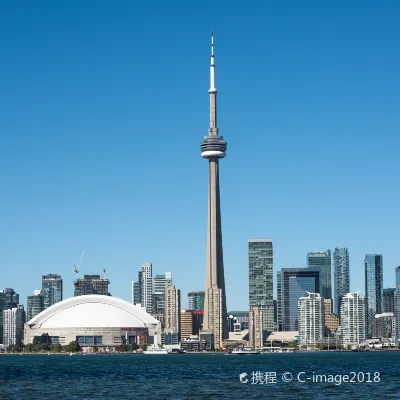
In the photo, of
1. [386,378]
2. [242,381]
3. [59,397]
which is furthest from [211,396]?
[386,378]

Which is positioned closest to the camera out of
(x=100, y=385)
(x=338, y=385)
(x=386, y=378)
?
(x=338, y=385)

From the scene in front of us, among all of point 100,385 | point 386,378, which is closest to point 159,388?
point 100,385

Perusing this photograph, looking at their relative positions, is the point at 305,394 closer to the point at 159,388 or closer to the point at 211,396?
the point at 211,396

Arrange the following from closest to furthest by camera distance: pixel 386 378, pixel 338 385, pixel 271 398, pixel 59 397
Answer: pixel 271 398, pixel 59 397, pixel 338 385, pixel 386 378

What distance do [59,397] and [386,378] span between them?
41.9 metres

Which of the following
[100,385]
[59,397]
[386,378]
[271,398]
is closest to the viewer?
[271,398]

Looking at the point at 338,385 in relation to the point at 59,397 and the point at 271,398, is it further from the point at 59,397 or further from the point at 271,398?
the point at 59,397

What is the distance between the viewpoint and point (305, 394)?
82.1 metres

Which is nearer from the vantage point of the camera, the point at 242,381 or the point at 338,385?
the point at 338,385

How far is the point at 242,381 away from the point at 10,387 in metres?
23.6

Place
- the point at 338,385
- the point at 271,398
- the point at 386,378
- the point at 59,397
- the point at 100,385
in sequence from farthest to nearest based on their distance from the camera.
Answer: the point at 386,378 → the point at 100,385 → the point at 338,385 → the point at 59,397 → the point at 271,398

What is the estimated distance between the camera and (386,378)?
11112 centimetres

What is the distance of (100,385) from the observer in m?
102

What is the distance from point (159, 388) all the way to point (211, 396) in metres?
13.8
